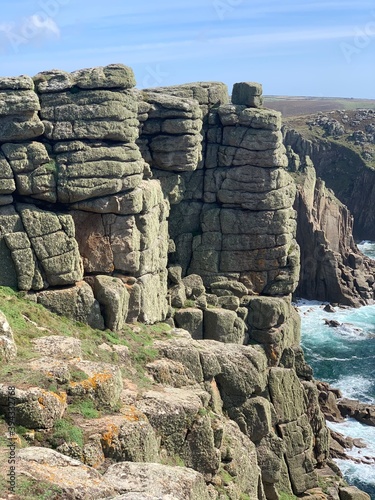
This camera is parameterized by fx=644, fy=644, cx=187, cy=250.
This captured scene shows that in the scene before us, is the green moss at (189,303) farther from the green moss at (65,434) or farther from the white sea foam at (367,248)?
the white sea foam at (367,248)

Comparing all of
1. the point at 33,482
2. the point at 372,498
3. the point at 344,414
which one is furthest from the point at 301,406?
the point at 33,482

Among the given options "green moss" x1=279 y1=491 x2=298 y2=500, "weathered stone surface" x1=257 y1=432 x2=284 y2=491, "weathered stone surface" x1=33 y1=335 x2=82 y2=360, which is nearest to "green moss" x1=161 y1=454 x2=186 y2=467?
"weathered stone surface" x1=33 y1=335 x2=82 y2=360

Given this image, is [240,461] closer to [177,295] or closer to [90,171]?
[90,171]

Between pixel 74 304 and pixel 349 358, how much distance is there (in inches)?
2008

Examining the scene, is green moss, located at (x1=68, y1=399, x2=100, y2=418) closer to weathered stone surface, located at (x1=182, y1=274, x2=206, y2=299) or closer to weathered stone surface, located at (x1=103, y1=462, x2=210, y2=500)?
weathered stone surface, located at (x1=103, y1=462, x2=210, y2=500)

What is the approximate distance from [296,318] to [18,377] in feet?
125

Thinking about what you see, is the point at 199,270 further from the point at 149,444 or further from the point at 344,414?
the point at 149,444

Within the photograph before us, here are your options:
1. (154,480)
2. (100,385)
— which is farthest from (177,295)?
(154,480)

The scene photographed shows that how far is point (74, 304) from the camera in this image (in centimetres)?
3619

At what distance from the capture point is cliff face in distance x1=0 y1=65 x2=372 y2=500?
23.7m

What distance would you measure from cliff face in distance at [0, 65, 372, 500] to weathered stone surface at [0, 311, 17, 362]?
0.35ft

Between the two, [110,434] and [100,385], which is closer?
[110,434]

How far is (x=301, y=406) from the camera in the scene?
43.6 m

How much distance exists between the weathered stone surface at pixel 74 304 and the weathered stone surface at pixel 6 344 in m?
10.8
